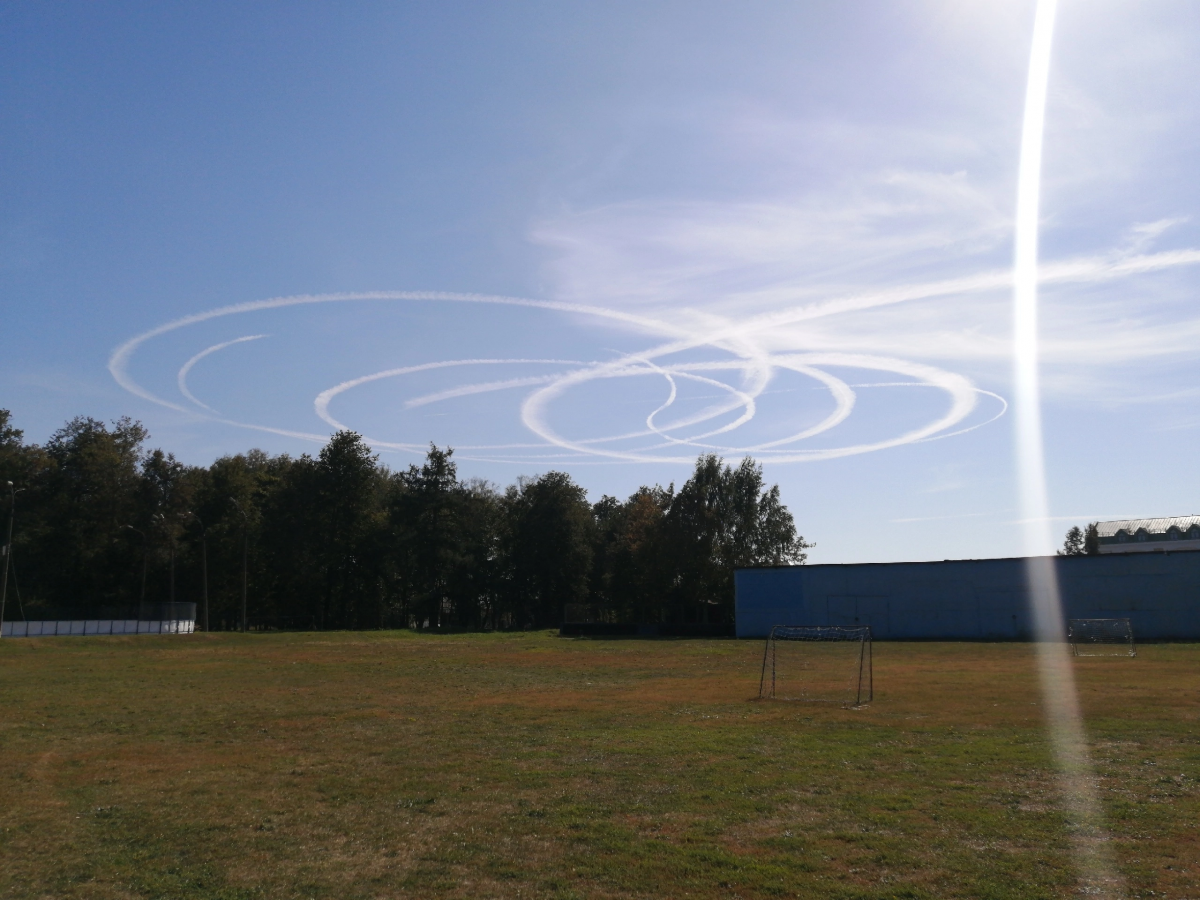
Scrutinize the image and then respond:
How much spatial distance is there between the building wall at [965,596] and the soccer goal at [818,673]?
66.8 feet

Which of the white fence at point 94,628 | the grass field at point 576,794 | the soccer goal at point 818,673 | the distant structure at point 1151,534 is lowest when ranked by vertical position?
the white fence at point 94,628

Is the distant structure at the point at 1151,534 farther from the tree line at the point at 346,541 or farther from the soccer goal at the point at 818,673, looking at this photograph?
the soccer goal at the point at 818,673

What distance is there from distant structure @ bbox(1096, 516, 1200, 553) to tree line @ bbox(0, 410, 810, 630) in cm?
3826

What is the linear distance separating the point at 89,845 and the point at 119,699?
17403 mm

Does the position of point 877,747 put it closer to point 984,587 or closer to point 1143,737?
point 1143,737

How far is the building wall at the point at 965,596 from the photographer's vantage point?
2270 inches

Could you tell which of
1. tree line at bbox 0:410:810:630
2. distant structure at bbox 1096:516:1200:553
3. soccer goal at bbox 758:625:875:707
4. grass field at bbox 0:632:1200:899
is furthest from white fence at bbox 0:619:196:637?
distant structure at bbox 1096:516:1200:553

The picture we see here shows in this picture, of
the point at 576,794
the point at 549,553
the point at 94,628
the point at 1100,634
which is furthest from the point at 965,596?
the point at 94,628

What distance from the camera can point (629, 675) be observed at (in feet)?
112

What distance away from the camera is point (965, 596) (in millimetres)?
63719

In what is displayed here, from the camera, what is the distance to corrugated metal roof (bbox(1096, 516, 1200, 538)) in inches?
3963

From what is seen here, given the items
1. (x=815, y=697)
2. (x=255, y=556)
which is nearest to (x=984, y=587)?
(x=815, y=697)

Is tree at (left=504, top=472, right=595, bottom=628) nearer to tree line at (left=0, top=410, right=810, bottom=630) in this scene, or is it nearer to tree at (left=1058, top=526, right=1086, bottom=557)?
tree line at (left=0, top=410, right=810, bottom=630)

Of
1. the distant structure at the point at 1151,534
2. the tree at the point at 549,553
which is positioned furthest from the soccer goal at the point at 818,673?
the distant structure at the point at 1151,534
